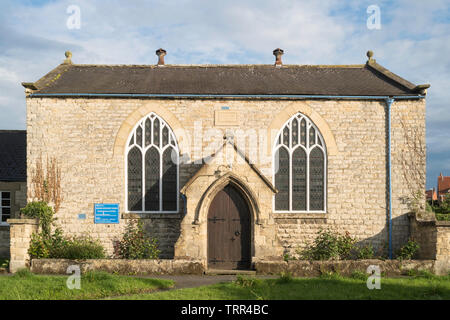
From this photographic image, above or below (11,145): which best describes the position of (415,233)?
below

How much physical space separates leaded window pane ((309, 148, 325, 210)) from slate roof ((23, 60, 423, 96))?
2217 mm

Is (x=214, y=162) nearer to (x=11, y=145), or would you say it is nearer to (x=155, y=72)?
(x=155, y=72)

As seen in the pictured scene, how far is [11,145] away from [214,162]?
36.2 feet

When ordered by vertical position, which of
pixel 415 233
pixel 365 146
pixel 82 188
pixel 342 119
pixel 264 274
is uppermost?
pixel 342 119

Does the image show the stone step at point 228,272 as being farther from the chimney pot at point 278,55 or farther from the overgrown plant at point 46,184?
the chimney pot at point 278,55

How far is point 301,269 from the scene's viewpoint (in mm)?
11289

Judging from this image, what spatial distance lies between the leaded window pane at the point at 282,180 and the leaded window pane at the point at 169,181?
11.7ft

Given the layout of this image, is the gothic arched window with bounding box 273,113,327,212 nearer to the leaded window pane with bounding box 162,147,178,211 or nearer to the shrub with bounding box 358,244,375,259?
the shrub with bounding box 358,244,375,259

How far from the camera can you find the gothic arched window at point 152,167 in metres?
14.0

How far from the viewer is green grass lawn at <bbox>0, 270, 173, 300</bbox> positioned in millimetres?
8484

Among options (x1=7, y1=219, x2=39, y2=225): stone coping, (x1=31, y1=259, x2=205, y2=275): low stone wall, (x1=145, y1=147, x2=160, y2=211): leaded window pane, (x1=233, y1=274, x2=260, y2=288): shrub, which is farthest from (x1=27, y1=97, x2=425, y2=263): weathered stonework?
(x1=233, y1=274, x2=260, y2=288): shrub

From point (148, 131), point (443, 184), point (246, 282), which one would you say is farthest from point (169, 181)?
point (443, 184)

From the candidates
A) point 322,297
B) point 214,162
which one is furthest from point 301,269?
point 214,162

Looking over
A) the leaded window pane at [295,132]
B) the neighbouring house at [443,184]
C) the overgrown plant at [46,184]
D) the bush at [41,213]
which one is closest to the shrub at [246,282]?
the leaded window pane at [295,132]
